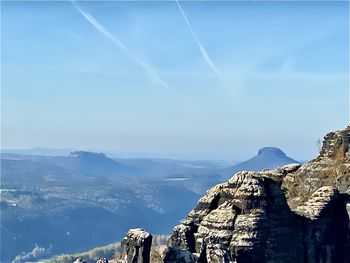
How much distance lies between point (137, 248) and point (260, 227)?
21.1ft

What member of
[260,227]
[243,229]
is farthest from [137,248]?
[260,227]

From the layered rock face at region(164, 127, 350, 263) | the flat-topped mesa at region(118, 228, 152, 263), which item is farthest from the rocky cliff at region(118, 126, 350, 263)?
the flat-topped mesa at region(118, 228, 152, 263)

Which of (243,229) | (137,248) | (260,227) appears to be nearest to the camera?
(243,229)

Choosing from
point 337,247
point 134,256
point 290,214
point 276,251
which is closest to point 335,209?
point 337,247

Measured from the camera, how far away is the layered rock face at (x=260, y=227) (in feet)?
100.0

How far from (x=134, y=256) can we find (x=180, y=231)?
11.3 ft

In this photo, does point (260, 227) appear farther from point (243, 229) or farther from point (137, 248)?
point (137, 248)

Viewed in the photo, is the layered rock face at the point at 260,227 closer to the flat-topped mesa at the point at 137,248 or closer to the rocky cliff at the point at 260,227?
the rocky cliff at the point at 260,227

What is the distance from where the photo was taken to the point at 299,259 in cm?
3284

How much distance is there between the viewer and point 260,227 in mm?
30578

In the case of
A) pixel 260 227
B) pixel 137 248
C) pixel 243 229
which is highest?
pixel 260 227

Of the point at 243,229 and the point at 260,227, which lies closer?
the point at 243,229

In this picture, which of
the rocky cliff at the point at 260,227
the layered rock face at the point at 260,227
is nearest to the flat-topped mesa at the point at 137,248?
the rocky cliff at the point at 260,227

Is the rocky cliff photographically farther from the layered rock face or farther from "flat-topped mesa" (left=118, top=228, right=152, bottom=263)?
"flat-topped mesa" (left=118, top=228, right=152, bottom=263)
